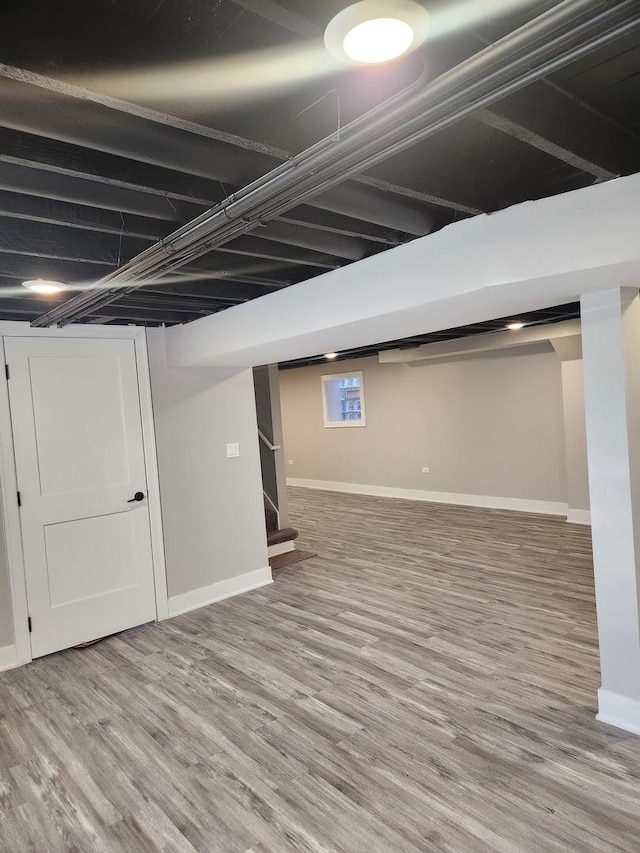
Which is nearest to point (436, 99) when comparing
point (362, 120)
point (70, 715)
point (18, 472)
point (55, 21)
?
point (362, 120)

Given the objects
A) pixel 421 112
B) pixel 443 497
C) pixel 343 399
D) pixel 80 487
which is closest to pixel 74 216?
pixel 421 112

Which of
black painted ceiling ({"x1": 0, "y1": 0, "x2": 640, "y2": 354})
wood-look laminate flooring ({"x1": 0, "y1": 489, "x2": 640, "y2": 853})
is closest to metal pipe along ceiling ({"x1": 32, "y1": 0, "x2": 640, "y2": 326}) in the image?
black painted ceiling ({"x1": 0, "y1": 0, "x2": 640, "y2": 354})

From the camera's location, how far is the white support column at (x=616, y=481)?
2.34 meters

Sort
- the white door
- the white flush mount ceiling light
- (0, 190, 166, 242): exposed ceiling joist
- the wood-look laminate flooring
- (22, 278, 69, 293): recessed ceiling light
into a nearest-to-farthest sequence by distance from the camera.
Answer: the white flush mount ceiling light → (0, 190, 166, 242): exposed ceiling joist → the wood-look laminate flooring → (22, 278, 69, 293): recessed ceiling light → the white door

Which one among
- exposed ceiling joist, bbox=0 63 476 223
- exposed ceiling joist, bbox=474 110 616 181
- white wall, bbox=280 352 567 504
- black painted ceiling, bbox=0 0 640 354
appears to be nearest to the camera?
black painted ceiling, bbox=0 0 640 354

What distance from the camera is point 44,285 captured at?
8.70 ft

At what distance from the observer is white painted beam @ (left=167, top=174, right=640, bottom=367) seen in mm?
1883

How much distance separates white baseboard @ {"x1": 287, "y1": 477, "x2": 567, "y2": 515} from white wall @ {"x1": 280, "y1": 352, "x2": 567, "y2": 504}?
0.07m

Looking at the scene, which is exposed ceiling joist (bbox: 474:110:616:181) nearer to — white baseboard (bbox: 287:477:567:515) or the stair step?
the stair step

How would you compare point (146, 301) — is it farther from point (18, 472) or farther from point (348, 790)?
point (348, 790)

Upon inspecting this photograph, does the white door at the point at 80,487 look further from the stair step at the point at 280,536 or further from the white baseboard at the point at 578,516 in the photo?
the white baseboard at the point at 578,516

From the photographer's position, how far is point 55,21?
42.2 inches

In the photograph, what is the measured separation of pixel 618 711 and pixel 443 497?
530cm

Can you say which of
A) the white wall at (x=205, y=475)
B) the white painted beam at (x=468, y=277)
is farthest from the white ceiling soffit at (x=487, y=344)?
the white painted beam at (x=468, y=277)
